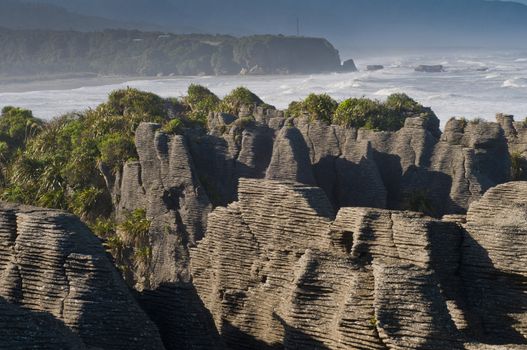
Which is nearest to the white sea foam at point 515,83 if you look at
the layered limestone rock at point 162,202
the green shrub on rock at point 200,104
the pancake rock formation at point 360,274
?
the green shrub on rock at point 200,104

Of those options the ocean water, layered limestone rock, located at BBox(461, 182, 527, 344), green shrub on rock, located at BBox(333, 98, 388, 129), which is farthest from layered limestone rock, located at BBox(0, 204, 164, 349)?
the ocean water

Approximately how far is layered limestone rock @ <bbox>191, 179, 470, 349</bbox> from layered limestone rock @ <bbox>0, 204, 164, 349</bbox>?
2328 millimetres

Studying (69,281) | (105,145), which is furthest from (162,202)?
(69,281)

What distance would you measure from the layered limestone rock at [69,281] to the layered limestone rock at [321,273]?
233cm

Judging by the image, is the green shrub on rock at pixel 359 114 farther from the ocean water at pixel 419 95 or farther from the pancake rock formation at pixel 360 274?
the ocean water at pixel 419 95

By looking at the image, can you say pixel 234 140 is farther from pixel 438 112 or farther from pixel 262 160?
pixel 438 112

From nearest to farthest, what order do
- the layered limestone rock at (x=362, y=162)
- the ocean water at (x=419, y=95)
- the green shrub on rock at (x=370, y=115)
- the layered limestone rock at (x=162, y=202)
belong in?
1. the layered limestone rock at (x=162, y=202)
2. the layered limestone rock at (x=362, y=162)
3. the green shrub on rock at (x=370, y=115)
4. the ocean water at (x=419, y=95)

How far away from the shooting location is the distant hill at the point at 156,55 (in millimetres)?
181625

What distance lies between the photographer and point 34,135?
34000 mm

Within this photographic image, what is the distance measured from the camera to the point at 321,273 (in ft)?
37.2

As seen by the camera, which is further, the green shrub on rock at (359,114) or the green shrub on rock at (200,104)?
the green shrub on rock at (200,104)

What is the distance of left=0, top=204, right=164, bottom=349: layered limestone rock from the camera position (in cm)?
1058

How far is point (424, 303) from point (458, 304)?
1679 millimetres

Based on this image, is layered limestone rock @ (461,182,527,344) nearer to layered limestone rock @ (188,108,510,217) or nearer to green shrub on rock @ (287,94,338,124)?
layered limestone rock @ (188,108,510,217)
